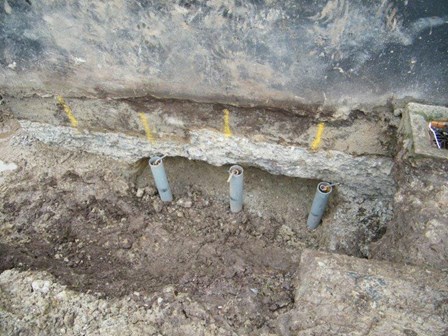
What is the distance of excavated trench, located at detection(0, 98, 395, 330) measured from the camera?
260cm

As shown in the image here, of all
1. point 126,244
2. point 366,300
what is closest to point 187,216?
point 126,244

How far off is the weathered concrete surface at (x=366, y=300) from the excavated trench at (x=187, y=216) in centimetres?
36

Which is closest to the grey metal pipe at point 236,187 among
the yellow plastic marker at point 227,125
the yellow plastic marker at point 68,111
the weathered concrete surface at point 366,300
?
the yellow plastic marker at point 227,125

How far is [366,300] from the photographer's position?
1.91 metres

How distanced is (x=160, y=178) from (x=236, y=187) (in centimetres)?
69

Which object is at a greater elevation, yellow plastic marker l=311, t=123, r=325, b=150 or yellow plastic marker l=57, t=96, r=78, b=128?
yellow plastic marker l=311, t=123, r=325, b=150

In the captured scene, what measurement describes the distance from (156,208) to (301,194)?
1398 millimetres

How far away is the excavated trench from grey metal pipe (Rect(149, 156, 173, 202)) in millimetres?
104

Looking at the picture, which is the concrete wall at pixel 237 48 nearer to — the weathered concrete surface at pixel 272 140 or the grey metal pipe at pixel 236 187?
the weathered concrete surface at pixel 272 140

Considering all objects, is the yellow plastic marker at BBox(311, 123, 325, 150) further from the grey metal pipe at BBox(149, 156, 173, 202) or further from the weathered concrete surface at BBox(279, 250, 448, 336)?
the grey metal pipe at BBox(149, 156, 173, 202)

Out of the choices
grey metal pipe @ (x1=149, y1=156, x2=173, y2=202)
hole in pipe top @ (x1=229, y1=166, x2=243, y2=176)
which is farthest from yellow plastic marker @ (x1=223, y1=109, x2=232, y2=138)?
grey metal pipe @ (x1=149, y1=156, x2=173, y2=202)

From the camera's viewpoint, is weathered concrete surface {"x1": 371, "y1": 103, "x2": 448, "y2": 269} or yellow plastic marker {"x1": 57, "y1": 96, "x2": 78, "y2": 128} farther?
yellow plastic marker {"x1": 57, "y1": 96, "x2": 78, "y2": 128}

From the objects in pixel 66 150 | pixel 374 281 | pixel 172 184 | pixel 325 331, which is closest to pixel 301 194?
pixel 172 184

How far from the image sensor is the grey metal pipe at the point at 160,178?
323 centimetres
